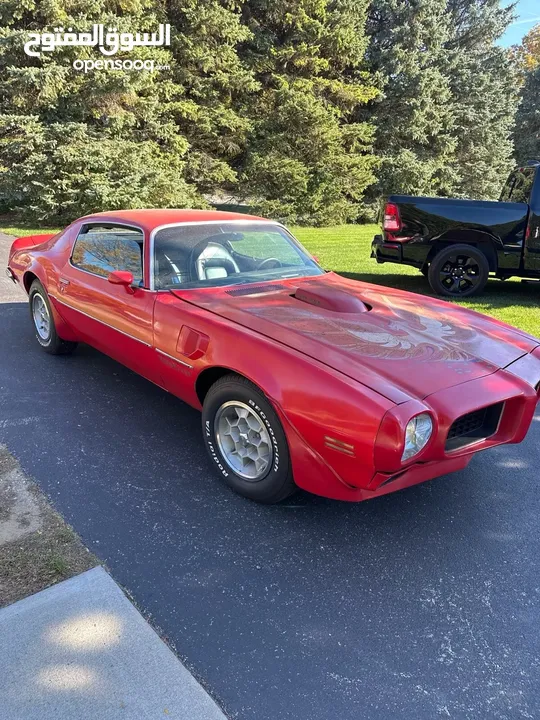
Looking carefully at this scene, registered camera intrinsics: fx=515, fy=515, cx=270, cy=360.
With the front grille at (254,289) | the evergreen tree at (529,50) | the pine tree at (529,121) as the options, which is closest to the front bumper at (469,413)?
the front grille at (254,289)

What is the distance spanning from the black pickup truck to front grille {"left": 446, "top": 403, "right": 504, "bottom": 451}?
16.9 ft

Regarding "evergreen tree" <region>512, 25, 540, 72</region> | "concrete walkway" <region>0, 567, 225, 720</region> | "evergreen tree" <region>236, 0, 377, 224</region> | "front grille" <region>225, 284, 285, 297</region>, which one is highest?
"evergreen tree" <region>512, 25, 540, 72</region>

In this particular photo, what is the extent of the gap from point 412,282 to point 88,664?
8.08 meters

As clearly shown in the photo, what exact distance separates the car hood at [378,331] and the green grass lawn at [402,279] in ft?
10.1

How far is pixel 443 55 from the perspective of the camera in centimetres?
2347

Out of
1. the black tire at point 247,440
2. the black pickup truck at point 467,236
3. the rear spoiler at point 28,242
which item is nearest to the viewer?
the black tire at point 247,440

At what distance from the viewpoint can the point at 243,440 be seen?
2.86 metres

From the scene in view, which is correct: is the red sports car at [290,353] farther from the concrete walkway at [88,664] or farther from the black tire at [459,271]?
the black tire at [459,271]

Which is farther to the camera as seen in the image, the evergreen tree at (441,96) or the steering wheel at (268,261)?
the evergreen tree at (441,96)

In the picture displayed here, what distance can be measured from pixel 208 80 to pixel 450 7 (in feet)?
53.3

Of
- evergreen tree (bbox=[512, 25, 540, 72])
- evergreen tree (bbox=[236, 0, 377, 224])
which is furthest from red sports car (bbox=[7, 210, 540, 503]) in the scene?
evergreen tree (bbox=[512, 25, 540, 72])

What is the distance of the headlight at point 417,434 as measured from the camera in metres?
2.24

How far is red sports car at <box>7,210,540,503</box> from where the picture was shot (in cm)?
232

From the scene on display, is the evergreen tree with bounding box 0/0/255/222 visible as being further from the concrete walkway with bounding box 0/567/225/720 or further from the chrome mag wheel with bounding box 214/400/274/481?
the concrete walkway with bounding box 0/567/225/720
